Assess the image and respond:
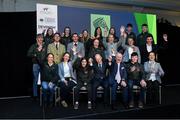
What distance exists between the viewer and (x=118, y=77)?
6977 millimetres

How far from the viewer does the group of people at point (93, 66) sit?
6832mm

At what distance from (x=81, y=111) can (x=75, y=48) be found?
1.39 m

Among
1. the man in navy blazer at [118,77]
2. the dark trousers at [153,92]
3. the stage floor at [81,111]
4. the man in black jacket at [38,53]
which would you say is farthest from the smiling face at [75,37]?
the dark trousers at [153,92]

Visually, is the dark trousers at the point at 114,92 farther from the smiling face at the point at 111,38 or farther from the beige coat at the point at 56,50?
the beige coat at the point at 56,50

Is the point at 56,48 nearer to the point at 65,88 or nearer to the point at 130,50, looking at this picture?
the point at 65,88

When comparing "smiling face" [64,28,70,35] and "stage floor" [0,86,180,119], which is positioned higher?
"smiling face" [64,28,70,35]

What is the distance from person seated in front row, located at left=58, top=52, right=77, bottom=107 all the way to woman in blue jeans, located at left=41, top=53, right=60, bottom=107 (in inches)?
4.4

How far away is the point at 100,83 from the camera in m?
6.90

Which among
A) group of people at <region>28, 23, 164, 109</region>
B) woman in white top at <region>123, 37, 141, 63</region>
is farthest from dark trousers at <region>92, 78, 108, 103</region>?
woman in white top at <region>123, 37, 141, 63</region>

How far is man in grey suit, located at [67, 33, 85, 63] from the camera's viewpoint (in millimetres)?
7203

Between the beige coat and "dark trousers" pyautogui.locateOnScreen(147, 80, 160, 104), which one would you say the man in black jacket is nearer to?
the beige coat

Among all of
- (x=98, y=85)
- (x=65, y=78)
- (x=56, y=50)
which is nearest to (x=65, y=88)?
(x=65, y=78)

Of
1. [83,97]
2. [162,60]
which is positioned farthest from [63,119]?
[162,60]

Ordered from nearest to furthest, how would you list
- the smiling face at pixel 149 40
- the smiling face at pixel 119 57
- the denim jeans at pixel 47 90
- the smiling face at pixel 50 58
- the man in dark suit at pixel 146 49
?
the denim jeans at pixel 47 90, the smiling face at pixel 50 58, the smiling face at pixel 119 57, the smiling face at pixel 149 40, the man in dark suit at pixel 146 49
